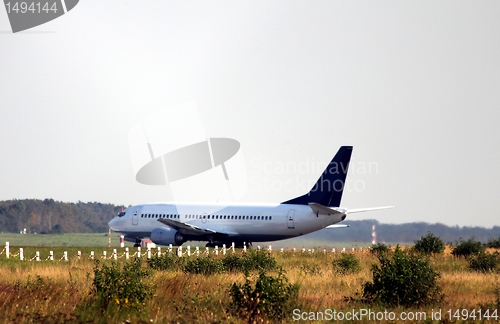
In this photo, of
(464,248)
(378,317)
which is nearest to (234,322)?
(378,317)

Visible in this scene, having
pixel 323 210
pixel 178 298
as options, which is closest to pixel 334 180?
pixel 323 210

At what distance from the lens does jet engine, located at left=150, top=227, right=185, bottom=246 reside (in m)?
61.0

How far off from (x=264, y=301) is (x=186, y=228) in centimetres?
4136

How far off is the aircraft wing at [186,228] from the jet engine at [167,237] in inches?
21.6

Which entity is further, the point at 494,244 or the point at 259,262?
the point at 494,244

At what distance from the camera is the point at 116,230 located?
216 feet

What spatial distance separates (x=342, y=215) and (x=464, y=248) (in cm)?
952

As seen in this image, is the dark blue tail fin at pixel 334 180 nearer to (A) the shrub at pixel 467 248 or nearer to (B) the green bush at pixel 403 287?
(A) the shrub at pixel 467 248

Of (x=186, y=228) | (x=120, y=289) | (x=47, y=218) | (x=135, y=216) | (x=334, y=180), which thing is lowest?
(x=120, y=289)

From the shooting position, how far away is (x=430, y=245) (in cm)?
5103

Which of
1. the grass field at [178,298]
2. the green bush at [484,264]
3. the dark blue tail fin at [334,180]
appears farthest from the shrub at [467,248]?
the grass field at [178,298]

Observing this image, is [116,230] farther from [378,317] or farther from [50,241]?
[378,317]

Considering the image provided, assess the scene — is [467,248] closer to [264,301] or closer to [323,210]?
[323,210]

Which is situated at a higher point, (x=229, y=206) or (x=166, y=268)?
(x=229, y=206)
